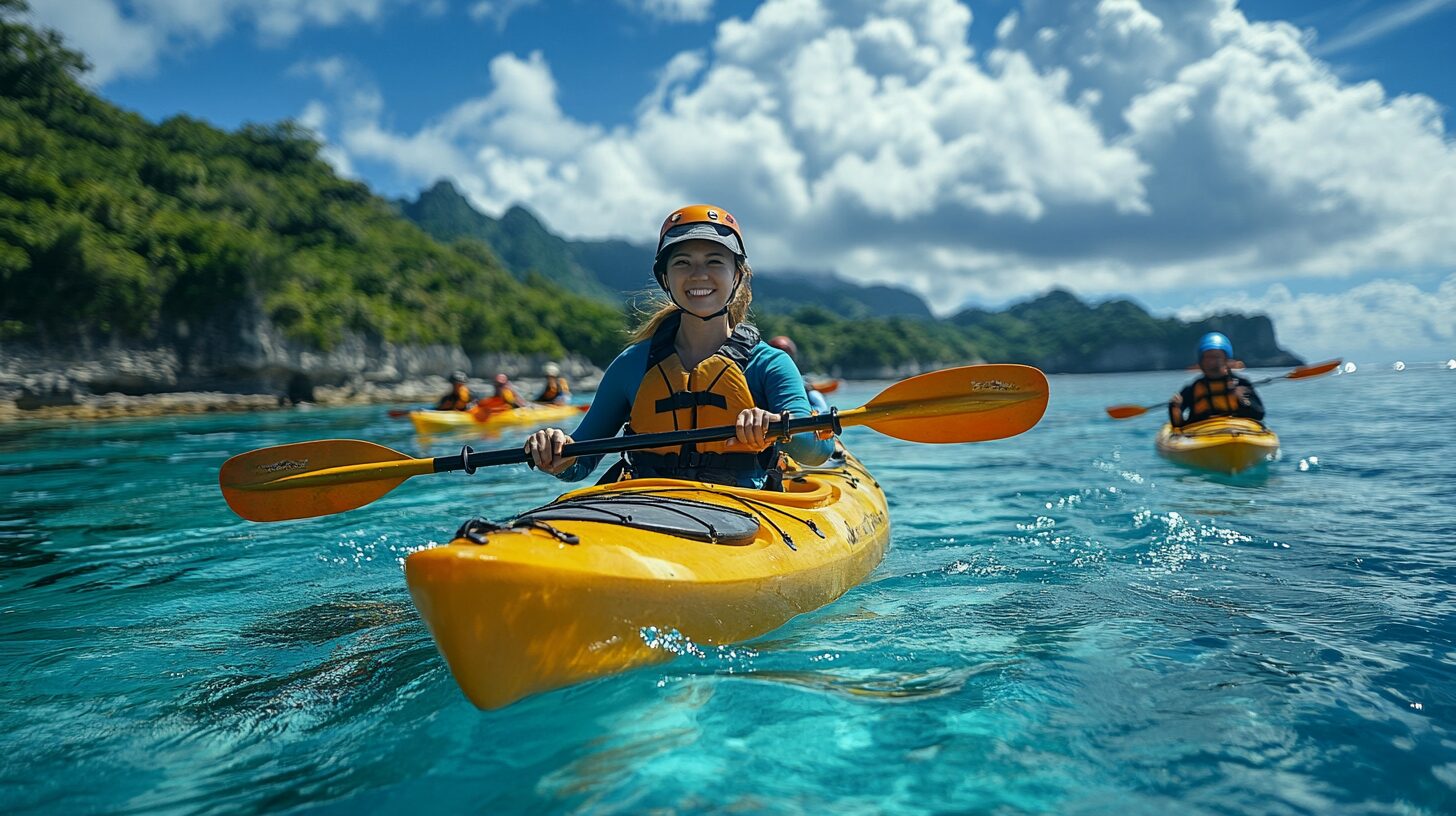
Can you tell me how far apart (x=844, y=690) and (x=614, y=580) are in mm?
884

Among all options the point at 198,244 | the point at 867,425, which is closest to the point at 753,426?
the point at 867,425

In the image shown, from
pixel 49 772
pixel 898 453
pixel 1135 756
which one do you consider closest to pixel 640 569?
pixel 1135 756

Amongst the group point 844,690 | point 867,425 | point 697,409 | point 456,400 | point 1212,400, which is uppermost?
point 456,400

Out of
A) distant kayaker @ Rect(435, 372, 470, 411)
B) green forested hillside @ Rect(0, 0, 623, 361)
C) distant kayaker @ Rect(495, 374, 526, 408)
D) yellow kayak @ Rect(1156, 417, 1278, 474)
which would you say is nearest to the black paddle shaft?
yellow kayak @ Rect(1156, 417, 1278, 474)

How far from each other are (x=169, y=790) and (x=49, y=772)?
469 millimetres

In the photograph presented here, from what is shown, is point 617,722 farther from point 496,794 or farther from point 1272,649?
point 1272,649

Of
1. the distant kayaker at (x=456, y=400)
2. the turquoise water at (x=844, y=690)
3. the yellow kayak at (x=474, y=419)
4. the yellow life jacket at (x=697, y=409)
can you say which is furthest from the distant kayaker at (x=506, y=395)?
the yellow life jacket at (x=697, y=409)

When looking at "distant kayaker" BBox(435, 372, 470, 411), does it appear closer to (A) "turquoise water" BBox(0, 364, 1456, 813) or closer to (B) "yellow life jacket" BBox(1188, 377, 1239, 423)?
(A) "turquoise water" BBox(0, 364, 1456, 813)

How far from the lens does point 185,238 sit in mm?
33750

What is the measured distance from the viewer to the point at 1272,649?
292cm

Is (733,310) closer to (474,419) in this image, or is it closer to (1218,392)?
(1218,392)

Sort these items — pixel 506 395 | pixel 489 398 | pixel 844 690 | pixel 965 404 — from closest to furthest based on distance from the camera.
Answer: pixel 844 690, pixel 965 404, pixel 489 398, pixel 506 395

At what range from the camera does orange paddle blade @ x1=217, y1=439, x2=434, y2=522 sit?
13.1 ft

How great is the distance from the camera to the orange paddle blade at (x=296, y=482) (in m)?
4.00
